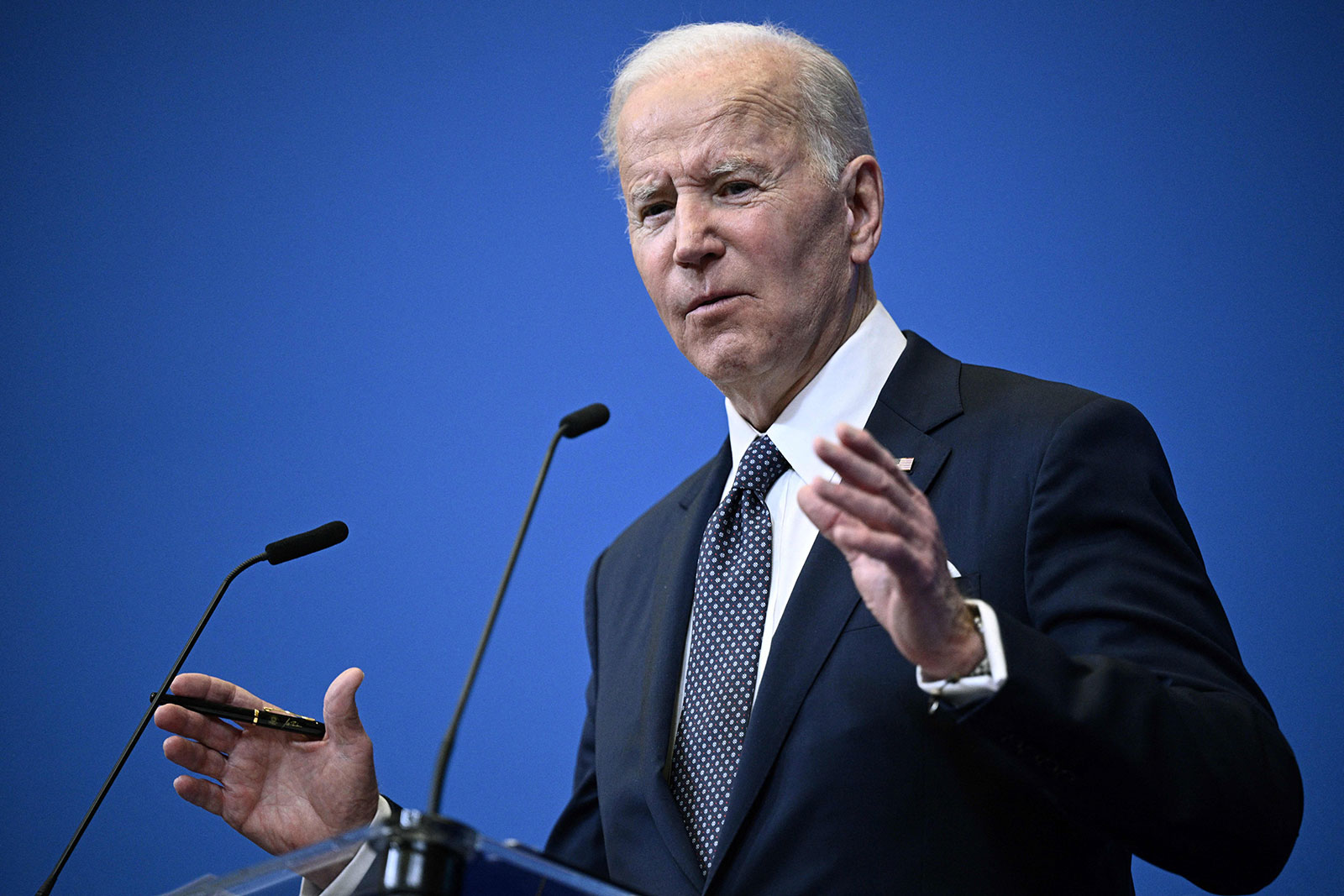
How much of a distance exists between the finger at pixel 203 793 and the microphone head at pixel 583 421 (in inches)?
27.9

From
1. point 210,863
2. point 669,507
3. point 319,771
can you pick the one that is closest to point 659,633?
point 669,507

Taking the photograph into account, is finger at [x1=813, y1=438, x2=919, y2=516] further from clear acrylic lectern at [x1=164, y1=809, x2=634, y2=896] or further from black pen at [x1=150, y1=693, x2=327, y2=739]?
black pen at [x1=150, y1=693, x2=327, y2=739]

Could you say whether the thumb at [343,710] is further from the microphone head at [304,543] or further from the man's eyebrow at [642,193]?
the man's eyebrow at [642,193]

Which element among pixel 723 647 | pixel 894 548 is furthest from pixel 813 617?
pixel 894 548

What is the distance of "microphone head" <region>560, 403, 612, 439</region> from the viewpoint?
1.42 metres

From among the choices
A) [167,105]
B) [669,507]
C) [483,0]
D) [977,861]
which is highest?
[483,0]

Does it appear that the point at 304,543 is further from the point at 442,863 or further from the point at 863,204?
the point at 863,204

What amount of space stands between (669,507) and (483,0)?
5.82ft

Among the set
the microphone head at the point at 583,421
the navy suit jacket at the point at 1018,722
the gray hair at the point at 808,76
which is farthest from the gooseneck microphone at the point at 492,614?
the gray hair at the point at 808,76

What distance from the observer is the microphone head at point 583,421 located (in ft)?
4.65

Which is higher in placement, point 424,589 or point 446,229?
point 446,229

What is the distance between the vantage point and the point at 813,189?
71.9 inches

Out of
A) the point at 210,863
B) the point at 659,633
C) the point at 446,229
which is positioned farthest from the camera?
the point at 446,229

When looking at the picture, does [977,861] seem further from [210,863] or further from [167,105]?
[167,105]
